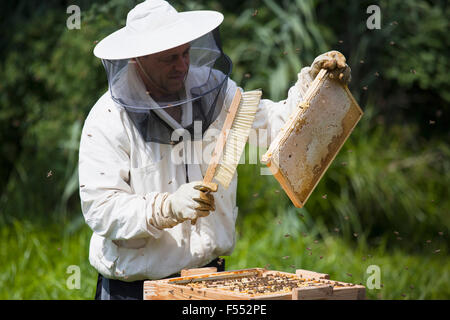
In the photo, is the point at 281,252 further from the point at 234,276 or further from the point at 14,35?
the point at 14,35

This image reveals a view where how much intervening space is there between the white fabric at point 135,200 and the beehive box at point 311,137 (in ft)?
0.67

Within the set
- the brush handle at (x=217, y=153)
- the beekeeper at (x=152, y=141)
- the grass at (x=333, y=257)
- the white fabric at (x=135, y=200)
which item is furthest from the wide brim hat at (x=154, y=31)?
the grass at (x=333, y=257)

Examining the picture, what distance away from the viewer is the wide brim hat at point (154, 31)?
8.53ft

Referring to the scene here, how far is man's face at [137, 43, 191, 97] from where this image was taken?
105 inches

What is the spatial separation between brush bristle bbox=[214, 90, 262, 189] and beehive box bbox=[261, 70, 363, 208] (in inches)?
6.0

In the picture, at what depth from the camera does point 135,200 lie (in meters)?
2.57

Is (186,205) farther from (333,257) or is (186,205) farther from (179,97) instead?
(333,257)

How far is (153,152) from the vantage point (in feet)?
9.02

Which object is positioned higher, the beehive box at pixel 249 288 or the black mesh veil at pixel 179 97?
the black mesh veil at pixel 179 97

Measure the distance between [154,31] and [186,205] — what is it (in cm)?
82

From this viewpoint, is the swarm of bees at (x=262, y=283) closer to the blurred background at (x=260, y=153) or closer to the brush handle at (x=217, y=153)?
the brush handle at (x=217, y=153)

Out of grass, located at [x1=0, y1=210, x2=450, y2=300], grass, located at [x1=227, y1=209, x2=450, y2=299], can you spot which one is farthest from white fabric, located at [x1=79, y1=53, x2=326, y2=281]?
grass, located at [x1=227, y1=209, x2=450, y2=299]

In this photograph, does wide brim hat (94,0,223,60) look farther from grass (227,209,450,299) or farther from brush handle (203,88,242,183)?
grass (227,209,450,299)

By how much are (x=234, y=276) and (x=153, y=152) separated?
670mm
